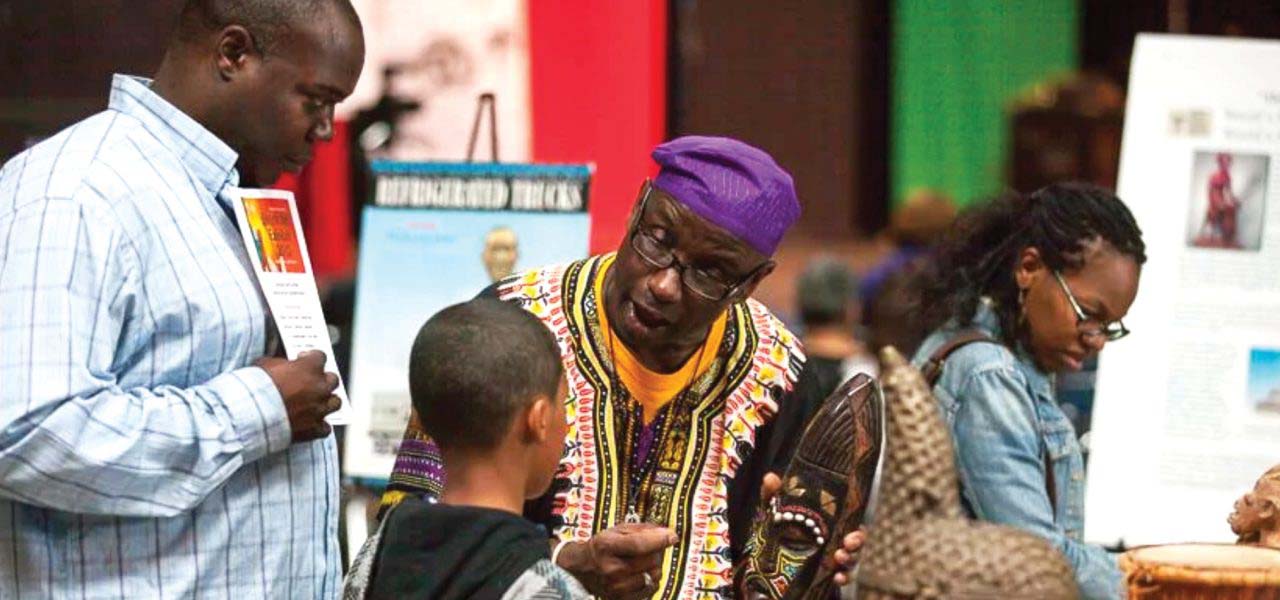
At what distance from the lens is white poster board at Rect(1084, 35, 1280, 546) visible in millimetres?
4676

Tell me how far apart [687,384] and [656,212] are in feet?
1.04

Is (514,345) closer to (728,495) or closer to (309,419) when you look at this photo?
(309,419)

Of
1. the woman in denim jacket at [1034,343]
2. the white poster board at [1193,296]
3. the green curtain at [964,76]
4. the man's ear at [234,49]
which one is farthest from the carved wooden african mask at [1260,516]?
the green curtain at [964,76]

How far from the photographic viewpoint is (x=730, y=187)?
10.8 feet

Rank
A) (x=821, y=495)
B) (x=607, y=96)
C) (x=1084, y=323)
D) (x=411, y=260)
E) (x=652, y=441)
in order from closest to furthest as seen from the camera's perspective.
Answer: (x=821, y=495), (x=652, y=441), (x=1084, y=323), (x=411, y=260), (x=607, y=96)

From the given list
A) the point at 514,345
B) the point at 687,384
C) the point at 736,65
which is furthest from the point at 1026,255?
the point at 736,65

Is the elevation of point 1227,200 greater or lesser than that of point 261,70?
lesser

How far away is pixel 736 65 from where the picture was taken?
32.7ft

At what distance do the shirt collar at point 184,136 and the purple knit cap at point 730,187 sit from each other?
2.39 ft

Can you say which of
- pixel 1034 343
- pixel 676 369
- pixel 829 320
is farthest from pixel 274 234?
pixel 829 320

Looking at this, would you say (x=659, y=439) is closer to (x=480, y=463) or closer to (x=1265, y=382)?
(x=480, y=463)

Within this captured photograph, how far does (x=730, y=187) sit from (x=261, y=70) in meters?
0.78

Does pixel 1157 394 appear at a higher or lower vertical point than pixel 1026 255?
lower

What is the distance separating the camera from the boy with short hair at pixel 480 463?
2.65 m
